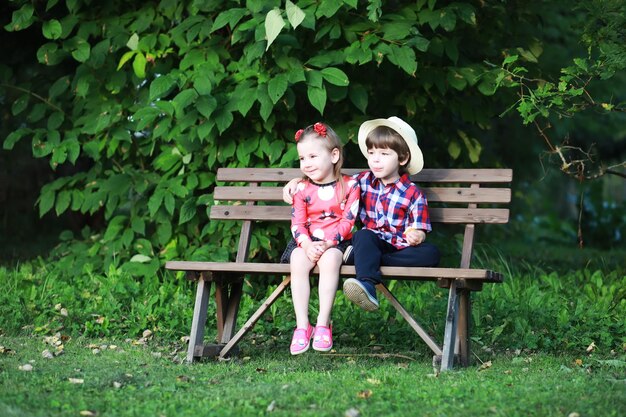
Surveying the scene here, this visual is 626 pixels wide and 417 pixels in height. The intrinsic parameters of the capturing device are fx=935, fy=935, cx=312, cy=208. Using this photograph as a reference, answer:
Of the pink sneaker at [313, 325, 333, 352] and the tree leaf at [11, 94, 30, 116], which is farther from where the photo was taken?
the tree leaf at [11, 94, 30, 116]

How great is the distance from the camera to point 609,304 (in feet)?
19.3

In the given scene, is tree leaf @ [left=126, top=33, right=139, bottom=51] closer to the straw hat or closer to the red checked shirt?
the red checked shirt

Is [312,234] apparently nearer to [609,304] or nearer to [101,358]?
[101,358]

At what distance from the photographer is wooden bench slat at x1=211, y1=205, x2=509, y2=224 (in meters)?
4.93

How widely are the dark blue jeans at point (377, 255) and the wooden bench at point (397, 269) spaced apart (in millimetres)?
78

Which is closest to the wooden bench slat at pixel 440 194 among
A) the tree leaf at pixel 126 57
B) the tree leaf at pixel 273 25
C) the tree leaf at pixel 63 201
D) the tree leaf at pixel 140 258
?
the tree leaf at pixel 273 25

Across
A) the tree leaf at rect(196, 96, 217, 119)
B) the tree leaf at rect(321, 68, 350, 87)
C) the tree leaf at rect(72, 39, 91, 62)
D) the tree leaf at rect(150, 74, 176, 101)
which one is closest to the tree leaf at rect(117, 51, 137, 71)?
the tree leaf at rect(72, 39, 91, 62)

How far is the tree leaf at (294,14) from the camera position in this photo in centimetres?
536

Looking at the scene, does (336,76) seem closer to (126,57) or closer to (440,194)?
(440,194)

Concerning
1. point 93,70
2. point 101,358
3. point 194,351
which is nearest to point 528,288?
point 194,351

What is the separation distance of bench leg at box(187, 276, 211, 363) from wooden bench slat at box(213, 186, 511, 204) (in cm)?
65

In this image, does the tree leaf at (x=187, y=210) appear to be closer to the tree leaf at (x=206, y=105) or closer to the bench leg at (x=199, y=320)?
the tree leaf at (x=206, y=105)

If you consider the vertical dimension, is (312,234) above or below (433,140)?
below

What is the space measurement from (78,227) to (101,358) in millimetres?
5072
